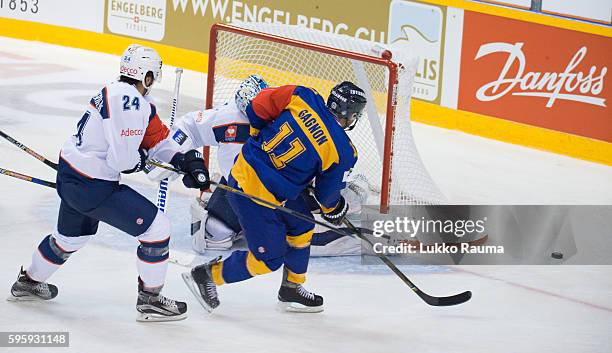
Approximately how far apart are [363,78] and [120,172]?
204cm

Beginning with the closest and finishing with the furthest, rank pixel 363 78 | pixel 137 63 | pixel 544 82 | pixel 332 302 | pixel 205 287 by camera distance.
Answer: pixel 137 63, pixel 205 287, pixel 332 302, pixel 363 78, pixel 544 82

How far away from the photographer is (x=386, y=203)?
20.9 ft

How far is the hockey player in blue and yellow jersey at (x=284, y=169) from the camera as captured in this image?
5.03m

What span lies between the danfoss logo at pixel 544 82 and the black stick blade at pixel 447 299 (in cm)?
362

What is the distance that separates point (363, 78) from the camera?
6641 millimetres

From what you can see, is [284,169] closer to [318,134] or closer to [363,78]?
[318,134]

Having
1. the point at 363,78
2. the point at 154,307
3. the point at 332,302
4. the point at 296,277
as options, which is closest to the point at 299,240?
the point at 296,277

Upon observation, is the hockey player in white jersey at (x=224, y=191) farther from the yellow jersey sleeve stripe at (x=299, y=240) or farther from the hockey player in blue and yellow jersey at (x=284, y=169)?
the hockey player in blue and yellow jersey at (x=284, y=169)

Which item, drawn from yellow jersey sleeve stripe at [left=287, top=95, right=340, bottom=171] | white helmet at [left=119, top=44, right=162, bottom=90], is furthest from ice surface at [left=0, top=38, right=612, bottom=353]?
white helmet at [left=119, top=44, right=162, bottom=90]

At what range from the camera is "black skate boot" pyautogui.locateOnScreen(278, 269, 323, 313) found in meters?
5.43

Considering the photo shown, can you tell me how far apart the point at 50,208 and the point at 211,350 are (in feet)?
7.52

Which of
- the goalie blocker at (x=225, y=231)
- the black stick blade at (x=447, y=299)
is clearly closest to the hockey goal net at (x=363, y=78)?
the goalie blocker at (x=225, y=231)

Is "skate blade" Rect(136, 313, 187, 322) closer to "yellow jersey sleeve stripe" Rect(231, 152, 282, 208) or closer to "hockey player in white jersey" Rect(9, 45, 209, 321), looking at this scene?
"hockey player in white jersey" Rect(9, 45, 209, 321)

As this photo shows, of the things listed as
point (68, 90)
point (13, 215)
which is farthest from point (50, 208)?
point (68, 90)
